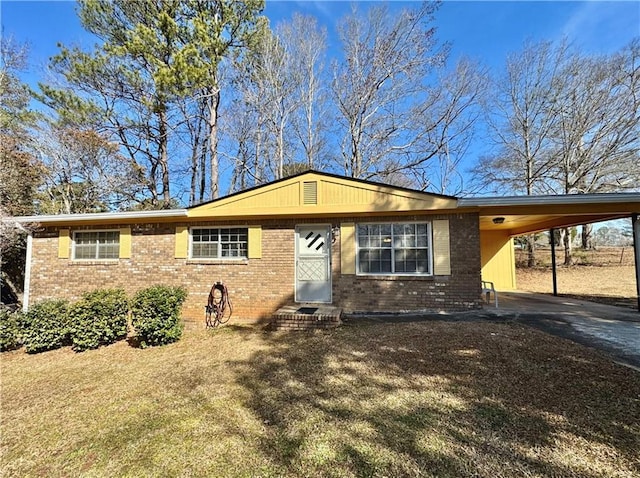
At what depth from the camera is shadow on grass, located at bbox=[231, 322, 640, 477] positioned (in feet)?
7.00

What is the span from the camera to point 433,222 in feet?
22.3

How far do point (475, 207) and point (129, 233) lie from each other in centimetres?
906

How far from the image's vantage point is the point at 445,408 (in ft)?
9.36

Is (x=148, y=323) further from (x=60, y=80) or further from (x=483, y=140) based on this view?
(x=483, y=140)

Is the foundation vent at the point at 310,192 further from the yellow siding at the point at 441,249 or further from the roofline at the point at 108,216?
the roofline at the point at 108,216

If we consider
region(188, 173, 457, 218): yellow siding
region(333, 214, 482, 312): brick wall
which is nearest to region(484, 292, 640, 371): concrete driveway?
region(333, 214, 482, 312): brick wall

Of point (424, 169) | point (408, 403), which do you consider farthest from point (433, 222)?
point (424, 169)

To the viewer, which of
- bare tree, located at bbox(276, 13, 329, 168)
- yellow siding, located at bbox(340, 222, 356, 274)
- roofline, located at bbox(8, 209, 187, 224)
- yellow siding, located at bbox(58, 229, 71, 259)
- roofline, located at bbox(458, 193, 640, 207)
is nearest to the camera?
roofline, located at bbox(458, 193, 640, 207)

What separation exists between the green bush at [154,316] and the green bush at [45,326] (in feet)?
4.83

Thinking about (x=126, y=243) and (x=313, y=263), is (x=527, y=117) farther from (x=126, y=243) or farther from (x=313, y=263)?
(x=126, y=243)

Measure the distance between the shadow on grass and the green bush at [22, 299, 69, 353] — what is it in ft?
13.7

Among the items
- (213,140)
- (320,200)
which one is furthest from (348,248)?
(213,140)

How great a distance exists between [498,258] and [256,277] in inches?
378

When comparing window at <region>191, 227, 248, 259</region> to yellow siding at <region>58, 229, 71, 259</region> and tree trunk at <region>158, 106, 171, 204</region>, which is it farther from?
tree trunk at <region>158, 106, 171, 204</region>
